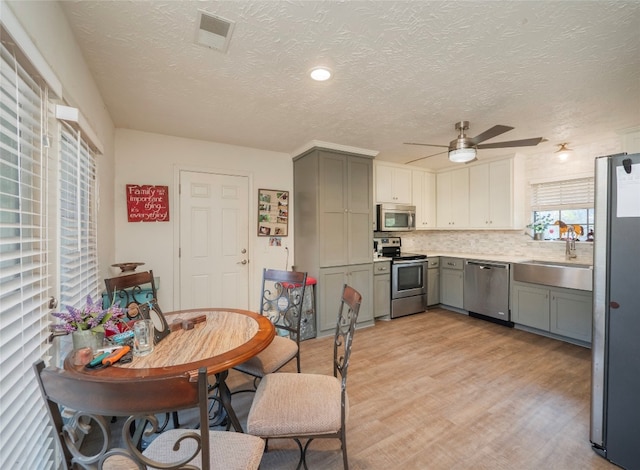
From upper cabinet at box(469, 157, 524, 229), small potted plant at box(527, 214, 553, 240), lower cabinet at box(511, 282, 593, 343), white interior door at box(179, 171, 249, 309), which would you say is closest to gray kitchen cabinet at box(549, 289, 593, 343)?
lower cabinet at box(511, 282, 593, 343)

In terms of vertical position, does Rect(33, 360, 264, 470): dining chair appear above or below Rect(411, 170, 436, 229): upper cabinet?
below

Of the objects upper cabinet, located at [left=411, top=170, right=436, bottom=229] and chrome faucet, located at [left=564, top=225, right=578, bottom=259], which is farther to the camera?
upper cabinet, located at [left=411, top=170, right=436, bottom=229]

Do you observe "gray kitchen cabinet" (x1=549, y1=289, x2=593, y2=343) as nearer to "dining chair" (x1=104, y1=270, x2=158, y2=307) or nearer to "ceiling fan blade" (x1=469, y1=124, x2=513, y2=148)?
"ceiling fan blade" (x1=469, y1=124, x2=513, y2=148)

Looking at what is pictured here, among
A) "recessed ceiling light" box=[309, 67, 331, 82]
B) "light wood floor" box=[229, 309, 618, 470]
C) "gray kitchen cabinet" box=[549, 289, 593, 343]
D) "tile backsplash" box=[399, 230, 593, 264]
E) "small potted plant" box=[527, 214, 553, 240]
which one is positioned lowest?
"light wood floor" box=[229, 309, 618, 470]

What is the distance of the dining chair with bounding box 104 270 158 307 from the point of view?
2.02 metres

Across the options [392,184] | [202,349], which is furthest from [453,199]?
[202,349]

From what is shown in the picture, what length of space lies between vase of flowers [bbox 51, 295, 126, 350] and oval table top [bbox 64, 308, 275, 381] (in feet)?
0.28

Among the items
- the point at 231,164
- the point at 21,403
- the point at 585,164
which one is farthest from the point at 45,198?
the point at 585,164

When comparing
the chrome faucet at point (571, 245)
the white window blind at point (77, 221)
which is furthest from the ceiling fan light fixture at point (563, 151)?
the white window blind at point (77, 221)

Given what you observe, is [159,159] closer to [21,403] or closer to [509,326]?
[21,403]

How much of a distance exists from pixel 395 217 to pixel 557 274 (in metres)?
2.11

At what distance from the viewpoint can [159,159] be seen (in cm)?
319

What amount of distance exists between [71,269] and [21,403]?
0.83m

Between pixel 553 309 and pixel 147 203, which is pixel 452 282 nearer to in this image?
pixel 553 309
